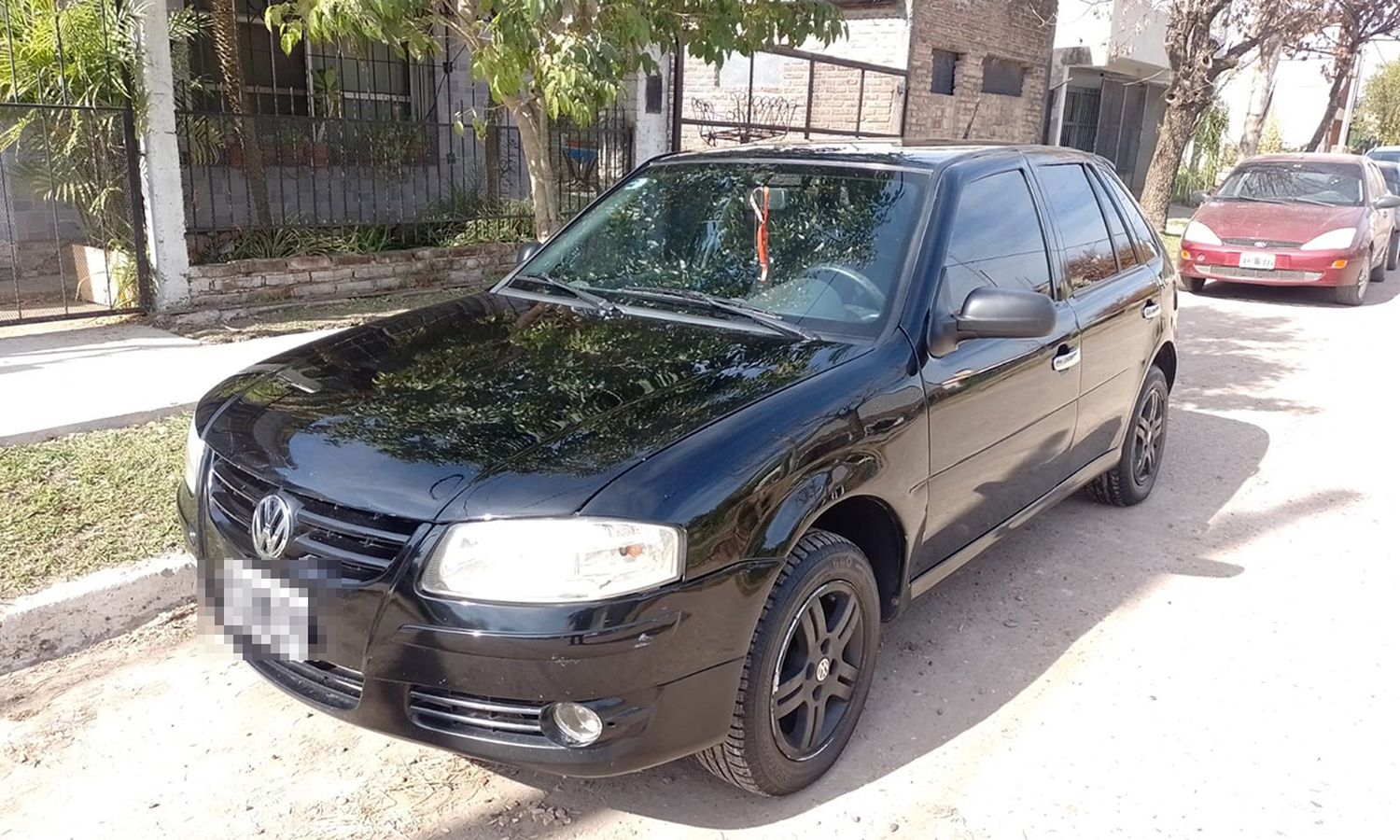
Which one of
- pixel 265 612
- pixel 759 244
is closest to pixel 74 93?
pixel 759 244

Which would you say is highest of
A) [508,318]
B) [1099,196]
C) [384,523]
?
[1099,196]

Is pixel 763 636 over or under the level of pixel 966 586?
over

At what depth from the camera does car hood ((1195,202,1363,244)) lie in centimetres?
1182

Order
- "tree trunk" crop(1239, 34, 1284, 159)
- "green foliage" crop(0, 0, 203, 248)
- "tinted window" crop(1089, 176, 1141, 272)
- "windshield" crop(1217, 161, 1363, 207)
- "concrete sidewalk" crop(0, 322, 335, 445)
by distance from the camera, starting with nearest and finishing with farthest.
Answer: "tinted window" crop(1089, 176, 1141, 272)
"concrete sidewalk" crop(0, 322, 335, 445)
"green foliage" crop(0, 0, 203, 248)
"windshield" crop(1217, 161, 1363, 207)
"tree trunk" crop(1239, 34, 1284, 159)

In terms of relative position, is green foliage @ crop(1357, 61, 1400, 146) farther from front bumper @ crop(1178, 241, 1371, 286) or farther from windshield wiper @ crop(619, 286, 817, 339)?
windshield wiper @ crop(619, 286, 817, 339)

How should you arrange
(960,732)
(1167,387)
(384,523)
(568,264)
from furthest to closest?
(1167,387), (568,264), (960,732), (384,523)

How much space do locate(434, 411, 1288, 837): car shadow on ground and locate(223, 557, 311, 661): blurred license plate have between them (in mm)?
655

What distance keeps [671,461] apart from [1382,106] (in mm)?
47347

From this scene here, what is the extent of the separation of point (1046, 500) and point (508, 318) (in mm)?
2213

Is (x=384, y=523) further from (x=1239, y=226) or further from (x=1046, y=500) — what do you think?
(x=1239, y=226)

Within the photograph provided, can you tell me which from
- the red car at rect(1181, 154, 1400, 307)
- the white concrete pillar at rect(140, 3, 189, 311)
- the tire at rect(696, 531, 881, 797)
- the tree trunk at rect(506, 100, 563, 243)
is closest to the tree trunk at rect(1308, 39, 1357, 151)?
the red car at rect(1181, 154, 1400, 307)

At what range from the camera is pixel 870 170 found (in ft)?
12.5

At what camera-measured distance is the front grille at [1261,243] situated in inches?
459

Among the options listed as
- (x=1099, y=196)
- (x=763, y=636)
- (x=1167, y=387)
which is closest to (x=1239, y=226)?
(x=1167, y=387)
